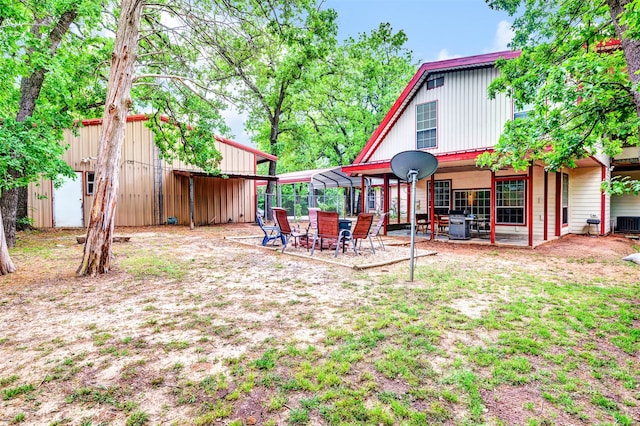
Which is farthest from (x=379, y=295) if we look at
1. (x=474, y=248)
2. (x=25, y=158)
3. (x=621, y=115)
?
(x=25, y=158)

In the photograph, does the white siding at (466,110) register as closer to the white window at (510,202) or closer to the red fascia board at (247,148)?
the white window at (510,202)

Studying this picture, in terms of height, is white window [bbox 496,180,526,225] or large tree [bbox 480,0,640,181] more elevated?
large tree [bbox 480,0,640,181]

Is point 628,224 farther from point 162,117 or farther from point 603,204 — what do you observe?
point 162,117

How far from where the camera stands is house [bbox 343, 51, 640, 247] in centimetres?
1041

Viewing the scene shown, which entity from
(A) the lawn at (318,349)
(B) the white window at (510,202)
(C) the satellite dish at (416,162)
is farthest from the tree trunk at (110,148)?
(B) the white window at (510,202)

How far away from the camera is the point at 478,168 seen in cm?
1170

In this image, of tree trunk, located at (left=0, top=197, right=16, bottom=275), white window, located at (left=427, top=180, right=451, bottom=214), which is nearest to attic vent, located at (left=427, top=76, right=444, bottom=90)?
white window, located at (left=427, top=180, right=451, bottom=214)

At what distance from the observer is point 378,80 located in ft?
74.8

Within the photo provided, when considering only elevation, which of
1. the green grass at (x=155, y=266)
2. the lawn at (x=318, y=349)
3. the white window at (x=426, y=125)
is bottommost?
the lawn at (x=318, y=349)

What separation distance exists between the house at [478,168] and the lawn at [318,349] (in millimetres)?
6332

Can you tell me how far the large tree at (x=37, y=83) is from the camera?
6930 mm

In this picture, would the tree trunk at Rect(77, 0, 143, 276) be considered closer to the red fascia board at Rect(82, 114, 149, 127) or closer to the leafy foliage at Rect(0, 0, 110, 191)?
the leafy foliage at Rect(0, 0, 110, 191)

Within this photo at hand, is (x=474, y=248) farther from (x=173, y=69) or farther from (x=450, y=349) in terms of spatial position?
(x=173, y=69)

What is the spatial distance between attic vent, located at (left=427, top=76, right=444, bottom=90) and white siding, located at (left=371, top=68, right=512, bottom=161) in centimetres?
13
